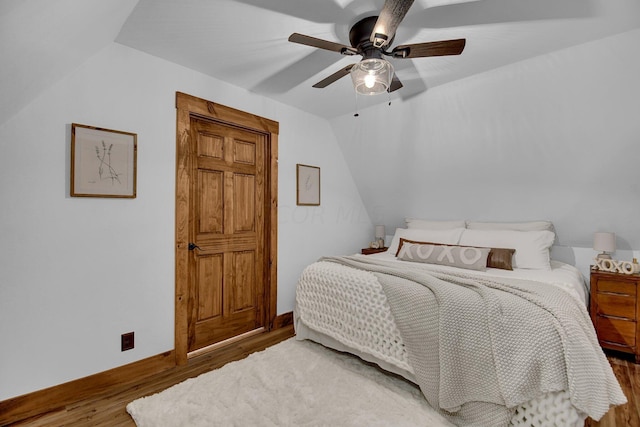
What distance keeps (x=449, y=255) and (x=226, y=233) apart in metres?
2.16

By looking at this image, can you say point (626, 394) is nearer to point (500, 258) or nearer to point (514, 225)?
point (500, 258)

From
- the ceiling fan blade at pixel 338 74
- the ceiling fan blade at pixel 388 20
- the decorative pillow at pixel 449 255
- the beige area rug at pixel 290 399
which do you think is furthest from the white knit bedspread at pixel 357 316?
the ceiling fan blade at pixel 388 20

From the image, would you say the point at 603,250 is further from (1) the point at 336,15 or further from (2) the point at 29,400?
(2) the point at 29,400

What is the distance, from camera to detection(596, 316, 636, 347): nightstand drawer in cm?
242

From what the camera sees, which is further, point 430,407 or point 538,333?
point 430,407

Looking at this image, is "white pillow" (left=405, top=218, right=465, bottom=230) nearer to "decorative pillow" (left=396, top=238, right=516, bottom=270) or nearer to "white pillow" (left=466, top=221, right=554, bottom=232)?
"white pillow" (left=466, top=221, right=554, bottom=232)

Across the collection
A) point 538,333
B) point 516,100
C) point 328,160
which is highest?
point 516,100

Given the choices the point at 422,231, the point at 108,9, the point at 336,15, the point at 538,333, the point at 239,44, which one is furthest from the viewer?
the point at 422,231

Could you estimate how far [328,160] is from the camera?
382cm

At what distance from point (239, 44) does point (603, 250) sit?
11.4 feet

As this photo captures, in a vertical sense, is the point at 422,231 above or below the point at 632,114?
below

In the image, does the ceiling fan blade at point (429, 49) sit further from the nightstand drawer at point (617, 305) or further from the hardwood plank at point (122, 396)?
the hardwood plank at point (122, 396)

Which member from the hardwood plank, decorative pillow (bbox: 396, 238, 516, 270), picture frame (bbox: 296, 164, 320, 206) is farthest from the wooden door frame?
decorative pillow (bbox: 396, 238, 516, 270)

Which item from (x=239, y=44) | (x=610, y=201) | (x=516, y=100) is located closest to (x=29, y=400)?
(x=239, y=44)
